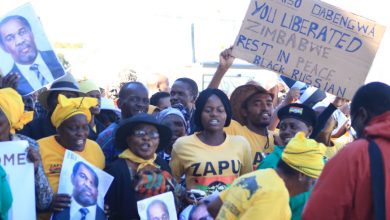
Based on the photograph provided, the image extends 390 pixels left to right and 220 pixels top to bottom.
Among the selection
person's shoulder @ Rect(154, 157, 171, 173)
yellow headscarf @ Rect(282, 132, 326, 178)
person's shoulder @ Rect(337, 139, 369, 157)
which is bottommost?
person's shoulder @ Rect(154, 157, 171, 173)

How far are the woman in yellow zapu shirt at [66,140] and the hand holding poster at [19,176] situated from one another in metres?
0.31

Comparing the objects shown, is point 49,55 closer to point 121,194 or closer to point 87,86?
point 87,86

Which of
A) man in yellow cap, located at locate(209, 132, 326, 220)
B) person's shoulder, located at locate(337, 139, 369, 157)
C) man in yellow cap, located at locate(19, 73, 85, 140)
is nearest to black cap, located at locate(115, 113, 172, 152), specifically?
man in yellow cap, located at locate(19, 73, 85, 140)

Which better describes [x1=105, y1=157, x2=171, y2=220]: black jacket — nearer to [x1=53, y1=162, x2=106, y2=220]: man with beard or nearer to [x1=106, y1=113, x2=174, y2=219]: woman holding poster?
[x1=106, y1=113, x2=174, y2=219]: woman holding poster

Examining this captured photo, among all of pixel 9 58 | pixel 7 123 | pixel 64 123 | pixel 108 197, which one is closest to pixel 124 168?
pixel 108 197

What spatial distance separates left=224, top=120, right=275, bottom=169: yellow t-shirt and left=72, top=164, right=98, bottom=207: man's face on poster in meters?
1.51

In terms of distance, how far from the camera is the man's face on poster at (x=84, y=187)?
4980 millimetres

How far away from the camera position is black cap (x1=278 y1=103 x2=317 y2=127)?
225 inches

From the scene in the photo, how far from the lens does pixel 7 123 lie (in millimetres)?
4660

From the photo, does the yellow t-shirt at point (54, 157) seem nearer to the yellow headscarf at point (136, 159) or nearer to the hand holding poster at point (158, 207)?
the yellow headscarf at point (136, 159)

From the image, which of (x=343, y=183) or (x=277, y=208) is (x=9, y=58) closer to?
(x=277, y=208)

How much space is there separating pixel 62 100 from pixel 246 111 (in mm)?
1883

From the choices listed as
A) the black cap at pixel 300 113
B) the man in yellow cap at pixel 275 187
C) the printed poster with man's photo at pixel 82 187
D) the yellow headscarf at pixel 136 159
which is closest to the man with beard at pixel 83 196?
the printed poster with man's photo at pixel 82 187

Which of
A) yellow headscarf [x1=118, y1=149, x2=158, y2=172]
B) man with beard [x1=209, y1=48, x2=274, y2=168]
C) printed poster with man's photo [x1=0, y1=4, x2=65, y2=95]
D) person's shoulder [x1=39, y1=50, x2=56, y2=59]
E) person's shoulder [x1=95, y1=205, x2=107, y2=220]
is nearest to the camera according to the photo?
person's shoulder [x1=95, y1=205, x2=107, y2=220]
